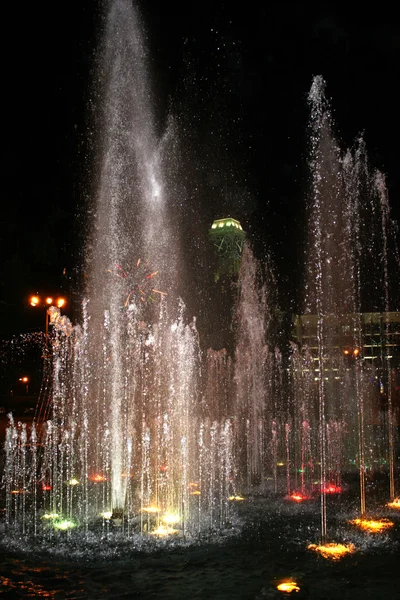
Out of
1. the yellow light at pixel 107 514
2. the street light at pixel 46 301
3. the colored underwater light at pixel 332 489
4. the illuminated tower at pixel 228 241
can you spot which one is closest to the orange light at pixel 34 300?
the street light at pixel 46 301

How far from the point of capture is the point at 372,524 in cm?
838

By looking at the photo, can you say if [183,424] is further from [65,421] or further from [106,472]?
[65,421]

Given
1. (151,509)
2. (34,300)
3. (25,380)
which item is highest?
(34,300)

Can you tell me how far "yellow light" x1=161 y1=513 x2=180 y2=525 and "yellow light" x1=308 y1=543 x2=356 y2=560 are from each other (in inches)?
93.0

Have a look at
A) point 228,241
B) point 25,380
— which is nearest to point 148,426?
Result: point 25,380

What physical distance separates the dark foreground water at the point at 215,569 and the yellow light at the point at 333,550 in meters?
0.10

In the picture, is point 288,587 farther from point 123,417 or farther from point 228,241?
point 228,241

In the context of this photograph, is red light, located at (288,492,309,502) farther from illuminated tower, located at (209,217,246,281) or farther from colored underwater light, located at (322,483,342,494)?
illuminated tower, located at (209,217,246,281)

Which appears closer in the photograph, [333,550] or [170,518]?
[333,550]

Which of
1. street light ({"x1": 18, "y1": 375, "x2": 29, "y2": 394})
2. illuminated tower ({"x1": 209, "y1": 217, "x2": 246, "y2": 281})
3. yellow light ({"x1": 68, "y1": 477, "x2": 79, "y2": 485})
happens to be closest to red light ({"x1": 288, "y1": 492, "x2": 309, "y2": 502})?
yellow light ({"x1": 68, "y1": 477, "x2": 79, "y2": 485})

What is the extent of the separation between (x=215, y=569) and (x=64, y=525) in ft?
10.1

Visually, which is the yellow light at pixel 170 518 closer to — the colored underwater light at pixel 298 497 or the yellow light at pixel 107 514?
the yellow light at pixel 107 514

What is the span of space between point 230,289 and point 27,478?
1419 inches

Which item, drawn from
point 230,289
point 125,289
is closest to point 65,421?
point 125,289
